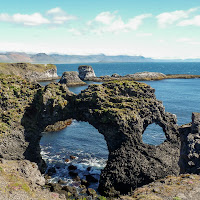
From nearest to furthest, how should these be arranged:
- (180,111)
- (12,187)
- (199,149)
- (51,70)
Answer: (12,187) < (199,149) < (180,111) < (51,70)

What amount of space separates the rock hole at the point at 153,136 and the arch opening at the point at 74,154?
1130 cm

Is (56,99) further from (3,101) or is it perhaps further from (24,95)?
(3,101)

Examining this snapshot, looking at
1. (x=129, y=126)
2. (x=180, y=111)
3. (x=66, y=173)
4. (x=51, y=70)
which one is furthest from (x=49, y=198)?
(x=51, y=70)

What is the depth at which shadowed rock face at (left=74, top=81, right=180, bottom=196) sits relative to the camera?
3356 centimetres

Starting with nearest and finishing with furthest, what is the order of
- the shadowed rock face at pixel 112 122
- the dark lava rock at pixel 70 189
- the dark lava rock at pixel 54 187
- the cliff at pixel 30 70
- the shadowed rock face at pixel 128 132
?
the dark lava rock at pixel 54 187, the dark lava rock at pixel 70 189, the shadowed rock face at pixel 128 132, the shadowed rock face at pixel 112 122, the cliff at pixel 30 70

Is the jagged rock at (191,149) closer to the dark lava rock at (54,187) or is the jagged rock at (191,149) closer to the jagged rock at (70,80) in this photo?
the dark lava rock at (54,187)

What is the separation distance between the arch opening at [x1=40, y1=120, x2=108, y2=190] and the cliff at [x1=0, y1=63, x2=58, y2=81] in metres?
99.8

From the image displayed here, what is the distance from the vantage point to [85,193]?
3300 centimetres

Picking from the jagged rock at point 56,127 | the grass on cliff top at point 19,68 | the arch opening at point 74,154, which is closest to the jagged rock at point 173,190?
the arch opening at point 74,154

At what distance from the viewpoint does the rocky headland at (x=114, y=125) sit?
33.6m

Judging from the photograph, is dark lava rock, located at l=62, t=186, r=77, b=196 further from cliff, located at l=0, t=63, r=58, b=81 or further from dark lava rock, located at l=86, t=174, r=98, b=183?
cliff, located at l=0, t=63, r=58, b=81

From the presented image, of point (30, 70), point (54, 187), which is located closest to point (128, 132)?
point (54, 187)

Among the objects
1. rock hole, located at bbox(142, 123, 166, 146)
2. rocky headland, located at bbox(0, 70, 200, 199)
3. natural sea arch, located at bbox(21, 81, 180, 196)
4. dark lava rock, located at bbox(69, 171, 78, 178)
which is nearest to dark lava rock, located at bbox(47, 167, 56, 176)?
rocky headland, located at bbox(0, 70, 200, 199)

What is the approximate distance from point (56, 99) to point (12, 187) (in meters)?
15.4
